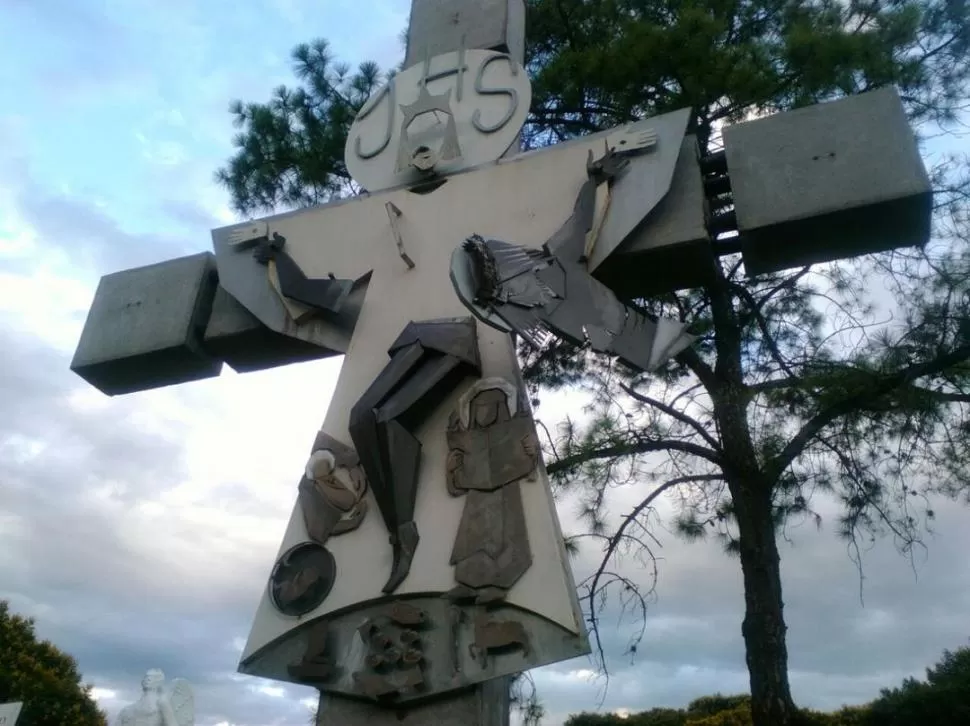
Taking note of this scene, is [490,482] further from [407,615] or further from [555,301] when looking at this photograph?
[555,301]

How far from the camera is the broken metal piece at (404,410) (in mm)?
3613

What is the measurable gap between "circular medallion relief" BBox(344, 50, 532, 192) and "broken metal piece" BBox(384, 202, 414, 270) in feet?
0.73

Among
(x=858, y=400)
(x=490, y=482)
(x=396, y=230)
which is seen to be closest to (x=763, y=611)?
(x=858, y=400)

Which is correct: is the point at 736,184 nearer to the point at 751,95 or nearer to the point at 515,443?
the point at 515,443

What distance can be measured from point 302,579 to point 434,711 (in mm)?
748

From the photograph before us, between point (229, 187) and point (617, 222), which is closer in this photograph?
point (617, 222)

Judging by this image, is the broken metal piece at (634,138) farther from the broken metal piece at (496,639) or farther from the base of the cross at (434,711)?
the base of the cross at (434,711)

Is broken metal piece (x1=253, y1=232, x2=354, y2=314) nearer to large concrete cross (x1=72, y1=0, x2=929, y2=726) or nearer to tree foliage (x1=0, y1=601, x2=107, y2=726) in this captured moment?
large concrete cross (x1=72, y1=0, x2=929, y2=726)

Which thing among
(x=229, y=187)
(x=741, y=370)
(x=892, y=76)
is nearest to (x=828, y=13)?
(x=892, y=76)

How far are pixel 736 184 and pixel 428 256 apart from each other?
53.4 inches

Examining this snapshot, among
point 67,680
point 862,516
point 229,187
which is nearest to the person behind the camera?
point 862,516

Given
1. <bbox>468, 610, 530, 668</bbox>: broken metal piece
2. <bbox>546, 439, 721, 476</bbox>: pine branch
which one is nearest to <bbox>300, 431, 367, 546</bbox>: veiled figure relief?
<bbox>468, 610, 530, 668</bbox>: broken metal piece

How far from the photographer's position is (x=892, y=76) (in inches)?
236

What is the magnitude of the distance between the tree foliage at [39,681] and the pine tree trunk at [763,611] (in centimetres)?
664
